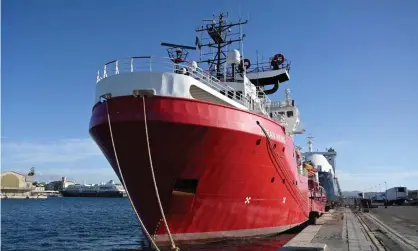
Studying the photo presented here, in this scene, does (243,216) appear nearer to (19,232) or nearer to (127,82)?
(127,82)

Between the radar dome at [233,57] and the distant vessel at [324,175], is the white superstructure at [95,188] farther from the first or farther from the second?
the radar dome at [233,57]

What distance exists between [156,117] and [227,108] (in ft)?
9.25

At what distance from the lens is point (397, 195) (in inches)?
3105

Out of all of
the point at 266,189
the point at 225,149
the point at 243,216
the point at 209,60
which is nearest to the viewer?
the point at 225,149

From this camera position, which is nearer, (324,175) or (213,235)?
(213,235)

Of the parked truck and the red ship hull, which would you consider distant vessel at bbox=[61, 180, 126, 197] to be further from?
the red ship hull

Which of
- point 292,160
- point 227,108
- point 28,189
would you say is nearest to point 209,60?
point 292,160

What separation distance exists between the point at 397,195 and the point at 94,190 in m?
105

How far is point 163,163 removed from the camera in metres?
13.7

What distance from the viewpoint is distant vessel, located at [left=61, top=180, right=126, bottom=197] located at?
141 meters

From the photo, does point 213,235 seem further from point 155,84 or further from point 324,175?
point 324,175

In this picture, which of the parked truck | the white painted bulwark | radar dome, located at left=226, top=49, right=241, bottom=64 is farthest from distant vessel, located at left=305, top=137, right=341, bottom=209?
the white painted bulwark

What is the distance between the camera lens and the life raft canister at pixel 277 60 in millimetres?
24828

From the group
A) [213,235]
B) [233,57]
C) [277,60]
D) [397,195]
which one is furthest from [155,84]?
[397,195]
